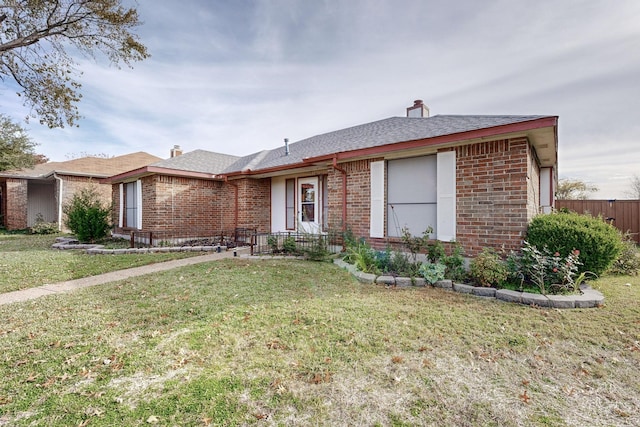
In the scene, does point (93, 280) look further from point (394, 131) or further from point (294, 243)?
point (394, 131)

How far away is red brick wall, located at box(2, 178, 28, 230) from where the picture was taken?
58.0ft

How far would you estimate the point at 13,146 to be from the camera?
51.6ft

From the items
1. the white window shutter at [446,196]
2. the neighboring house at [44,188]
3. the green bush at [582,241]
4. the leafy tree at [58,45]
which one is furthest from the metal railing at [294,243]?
the neighboring house at [44,188]

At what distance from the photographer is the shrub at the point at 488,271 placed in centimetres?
466

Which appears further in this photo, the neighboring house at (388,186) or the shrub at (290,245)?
the shrub at (290,245)

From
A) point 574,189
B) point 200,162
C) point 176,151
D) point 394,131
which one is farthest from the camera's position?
point 574,189

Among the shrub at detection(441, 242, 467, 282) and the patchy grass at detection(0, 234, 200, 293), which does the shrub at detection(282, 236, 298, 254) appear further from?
the shrub at detection(441, 242, 467, 282)

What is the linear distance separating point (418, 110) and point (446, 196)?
17.4 ft

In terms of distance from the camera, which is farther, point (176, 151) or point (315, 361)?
point (176, 151)

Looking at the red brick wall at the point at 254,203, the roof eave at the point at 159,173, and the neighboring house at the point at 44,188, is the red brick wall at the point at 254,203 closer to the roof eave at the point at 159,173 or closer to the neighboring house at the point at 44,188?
the roof eave at the point at 159,173

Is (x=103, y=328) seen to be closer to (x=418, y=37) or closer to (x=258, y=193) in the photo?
(x=258, y=193)

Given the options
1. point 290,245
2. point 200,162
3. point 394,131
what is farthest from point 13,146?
point 394,131

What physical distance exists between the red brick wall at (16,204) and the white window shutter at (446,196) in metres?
23.8

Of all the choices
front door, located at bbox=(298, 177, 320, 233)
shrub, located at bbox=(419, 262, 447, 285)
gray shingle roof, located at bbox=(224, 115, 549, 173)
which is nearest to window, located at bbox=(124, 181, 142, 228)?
gray shingle roof, located at bbox=(224, 115, 549, 173)
